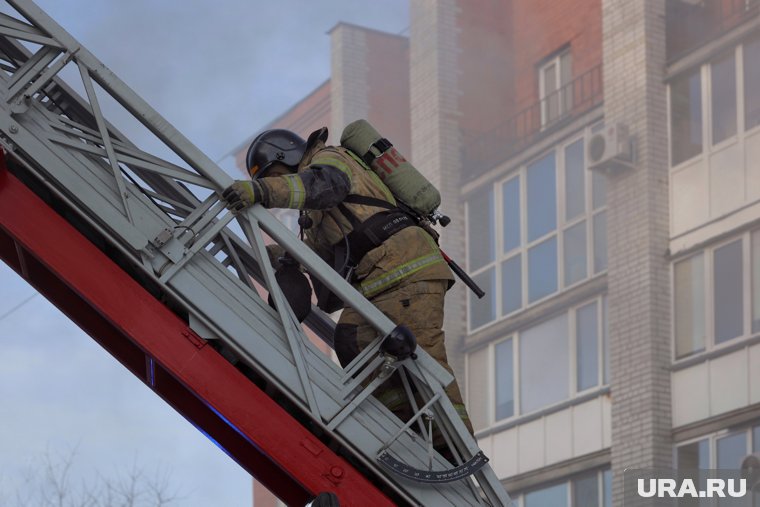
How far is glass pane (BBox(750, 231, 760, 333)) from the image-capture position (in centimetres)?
1666

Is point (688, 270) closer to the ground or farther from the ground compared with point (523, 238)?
closer to the ground

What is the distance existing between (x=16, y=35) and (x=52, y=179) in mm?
541

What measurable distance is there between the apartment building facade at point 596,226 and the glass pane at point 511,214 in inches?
1.5

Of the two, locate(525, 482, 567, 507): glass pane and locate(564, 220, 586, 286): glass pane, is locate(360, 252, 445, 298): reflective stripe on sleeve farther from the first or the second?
locate(525, 482, 567, 507): glass pane

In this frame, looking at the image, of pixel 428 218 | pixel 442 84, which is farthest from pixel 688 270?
pixel 428 218

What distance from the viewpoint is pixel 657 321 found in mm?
18062

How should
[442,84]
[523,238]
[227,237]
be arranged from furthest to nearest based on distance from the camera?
[442,84]
[523,238]
[227,237]

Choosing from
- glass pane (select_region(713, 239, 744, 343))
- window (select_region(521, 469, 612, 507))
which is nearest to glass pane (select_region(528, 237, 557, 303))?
window (select_region(521, 469, 612, 507))

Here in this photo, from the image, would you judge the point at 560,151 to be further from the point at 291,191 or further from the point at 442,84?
the point at 291,191

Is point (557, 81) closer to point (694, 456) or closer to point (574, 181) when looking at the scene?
point (574, 181)

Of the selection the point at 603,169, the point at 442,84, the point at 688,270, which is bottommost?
the point at 688,270

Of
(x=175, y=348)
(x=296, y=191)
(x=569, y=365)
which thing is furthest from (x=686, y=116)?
(x=175, y=348)

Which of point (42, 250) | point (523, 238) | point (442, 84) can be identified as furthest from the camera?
point (442, 84)

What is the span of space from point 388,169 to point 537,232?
15.6 meters
